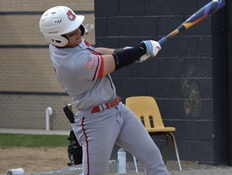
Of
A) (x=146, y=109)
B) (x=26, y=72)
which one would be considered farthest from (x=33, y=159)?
(x=26, y=72)

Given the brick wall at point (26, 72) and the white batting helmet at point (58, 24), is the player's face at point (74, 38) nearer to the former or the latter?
the white batting helmet at point (58, 24)

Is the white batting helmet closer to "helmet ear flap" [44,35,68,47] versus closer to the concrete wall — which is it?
"helmet ear flap" [44,35,68,47]

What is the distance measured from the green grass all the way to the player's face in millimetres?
8031

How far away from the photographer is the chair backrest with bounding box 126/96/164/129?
32.1ft

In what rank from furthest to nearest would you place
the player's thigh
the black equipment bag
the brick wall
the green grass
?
the brick wall < the green grass < the black equipment bag < the player's thigh

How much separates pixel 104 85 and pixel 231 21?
3.33 m

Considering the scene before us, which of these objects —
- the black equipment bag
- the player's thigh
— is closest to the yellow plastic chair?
the black equipment bag

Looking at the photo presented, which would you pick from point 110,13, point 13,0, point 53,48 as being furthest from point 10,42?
point 53,48

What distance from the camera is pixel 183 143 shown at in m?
9.99

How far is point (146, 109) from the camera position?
388 inches

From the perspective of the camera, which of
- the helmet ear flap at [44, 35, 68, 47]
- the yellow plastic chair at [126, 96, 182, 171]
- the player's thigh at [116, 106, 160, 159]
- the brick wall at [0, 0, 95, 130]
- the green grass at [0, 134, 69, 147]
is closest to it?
the helmet ear flap at [44, 35, 68, 47]

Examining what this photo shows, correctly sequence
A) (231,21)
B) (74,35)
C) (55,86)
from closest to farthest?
(74,35) → (231,21) → (55,86)

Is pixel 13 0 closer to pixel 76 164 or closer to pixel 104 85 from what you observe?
pixel 76 164

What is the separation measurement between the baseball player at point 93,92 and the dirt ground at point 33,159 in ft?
17.0
